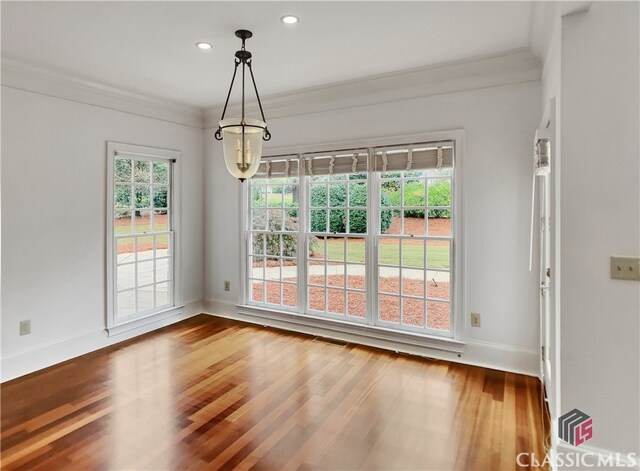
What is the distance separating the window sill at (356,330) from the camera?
3.65 metres

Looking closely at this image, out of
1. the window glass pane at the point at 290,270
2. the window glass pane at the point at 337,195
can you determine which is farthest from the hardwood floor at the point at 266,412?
the window glass pane at the point at 337,195

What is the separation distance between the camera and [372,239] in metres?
4.02

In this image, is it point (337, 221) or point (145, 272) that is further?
point (145, 272)

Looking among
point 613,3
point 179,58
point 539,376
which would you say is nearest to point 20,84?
point 179,58

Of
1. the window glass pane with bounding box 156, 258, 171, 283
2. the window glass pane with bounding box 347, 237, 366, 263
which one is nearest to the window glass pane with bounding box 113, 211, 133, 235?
the window glass pane with bounding box 156, 258, 171, 283

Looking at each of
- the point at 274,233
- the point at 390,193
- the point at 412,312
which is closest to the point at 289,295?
the point at 274,233

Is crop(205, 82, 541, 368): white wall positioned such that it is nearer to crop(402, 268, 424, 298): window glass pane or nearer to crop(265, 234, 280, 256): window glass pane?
crop(402, 268, 424, 298): window glass pane

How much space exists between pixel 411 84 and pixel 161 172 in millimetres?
3021

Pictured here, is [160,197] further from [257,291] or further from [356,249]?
[356,249]

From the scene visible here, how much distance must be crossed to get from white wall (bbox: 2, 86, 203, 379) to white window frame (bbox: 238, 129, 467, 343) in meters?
1.58

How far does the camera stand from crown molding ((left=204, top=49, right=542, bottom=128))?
10.6 ft

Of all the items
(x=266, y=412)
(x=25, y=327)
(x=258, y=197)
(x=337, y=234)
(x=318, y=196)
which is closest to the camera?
(x=266, y=412)

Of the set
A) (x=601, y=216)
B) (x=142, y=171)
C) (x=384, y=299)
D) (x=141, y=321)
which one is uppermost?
(x=142, y=171)

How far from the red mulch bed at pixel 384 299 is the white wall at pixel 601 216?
170 centimetres
